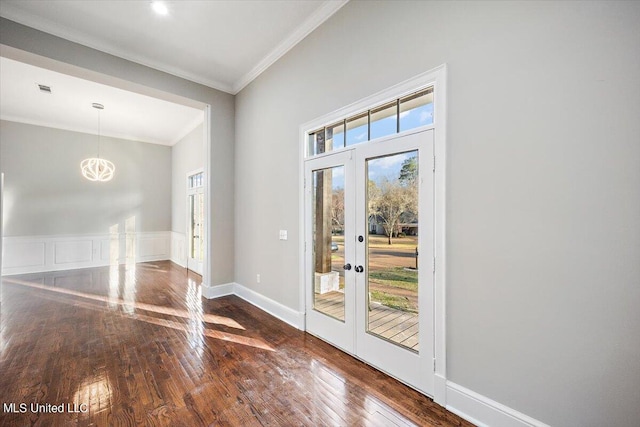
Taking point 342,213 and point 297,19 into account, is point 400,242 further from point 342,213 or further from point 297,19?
point 297,19

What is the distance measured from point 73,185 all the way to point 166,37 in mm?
5799

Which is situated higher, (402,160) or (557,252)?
(402,160)

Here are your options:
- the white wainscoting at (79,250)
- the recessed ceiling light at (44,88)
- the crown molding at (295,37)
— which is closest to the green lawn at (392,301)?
the crown molding at (295,37)

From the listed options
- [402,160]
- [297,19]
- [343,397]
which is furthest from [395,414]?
[297,19]

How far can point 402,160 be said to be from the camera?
227cm

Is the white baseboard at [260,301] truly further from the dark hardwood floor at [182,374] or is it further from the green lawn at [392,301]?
the green lawn at [392,301]

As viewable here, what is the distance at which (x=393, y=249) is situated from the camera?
2.34 m

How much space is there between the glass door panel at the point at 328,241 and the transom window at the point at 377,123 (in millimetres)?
313

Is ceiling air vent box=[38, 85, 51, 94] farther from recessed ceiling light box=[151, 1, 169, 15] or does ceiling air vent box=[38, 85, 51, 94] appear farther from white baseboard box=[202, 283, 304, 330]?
white baseboard box=[202, 283, 304, 330]

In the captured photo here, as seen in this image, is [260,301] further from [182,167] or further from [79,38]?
[182,167]

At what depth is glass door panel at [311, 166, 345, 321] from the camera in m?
2.85

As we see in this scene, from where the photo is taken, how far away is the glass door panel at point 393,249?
2201 millimetres

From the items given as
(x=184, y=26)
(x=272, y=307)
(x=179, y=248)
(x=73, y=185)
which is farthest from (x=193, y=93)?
(x=73, y=185)

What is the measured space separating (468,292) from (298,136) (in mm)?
2522
